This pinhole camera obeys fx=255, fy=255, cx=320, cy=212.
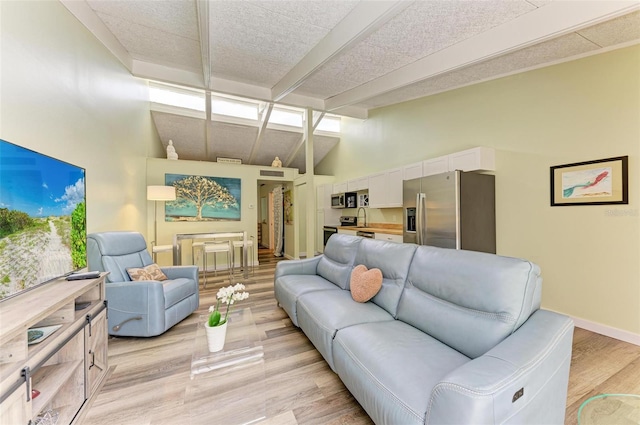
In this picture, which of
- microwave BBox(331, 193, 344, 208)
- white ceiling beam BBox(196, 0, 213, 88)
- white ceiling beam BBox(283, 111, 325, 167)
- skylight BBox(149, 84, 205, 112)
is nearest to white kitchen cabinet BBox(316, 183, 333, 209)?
microwave BBox(331, 193, 344, 208)

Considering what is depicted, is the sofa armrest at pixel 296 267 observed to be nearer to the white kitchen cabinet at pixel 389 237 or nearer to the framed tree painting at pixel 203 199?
the white kitchen cabinet at pixel 389 237

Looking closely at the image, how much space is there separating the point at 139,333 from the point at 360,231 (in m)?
3.61

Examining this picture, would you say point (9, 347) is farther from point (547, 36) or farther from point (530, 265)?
point (547, 36)

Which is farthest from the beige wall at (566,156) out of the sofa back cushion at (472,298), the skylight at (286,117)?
the skylight at (286,117)

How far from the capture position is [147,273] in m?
2.78

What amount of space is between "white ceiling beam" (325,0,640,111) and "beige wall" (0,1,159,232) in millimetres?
3546

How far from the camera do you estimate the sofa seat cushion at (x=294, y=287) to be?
251cm

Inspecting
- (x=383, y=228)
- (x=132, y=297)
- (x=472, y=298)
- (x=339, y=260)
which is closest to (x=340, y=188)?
(x=383, y=228)

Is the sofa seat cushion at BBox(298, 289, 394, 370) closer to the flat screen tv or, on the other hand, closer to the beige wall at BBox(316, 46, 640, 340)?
the flat screen tv

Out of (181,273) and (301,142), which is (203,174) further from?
(181,273)

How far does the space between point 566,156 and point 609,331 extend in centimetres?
178

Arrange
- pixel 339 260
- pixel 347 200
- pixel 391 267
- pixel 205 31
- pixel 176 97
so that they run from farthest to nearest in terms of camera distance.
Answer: pixel 347 200
pixel 176 97
pixel 339 260
pixel 205 31
pixel 391 267

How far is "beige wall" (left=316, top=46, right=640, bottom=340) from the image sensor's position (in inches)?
93.0

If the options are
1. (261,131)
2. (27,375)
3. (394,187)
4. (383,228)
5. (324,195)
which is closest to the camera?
(27,375)
